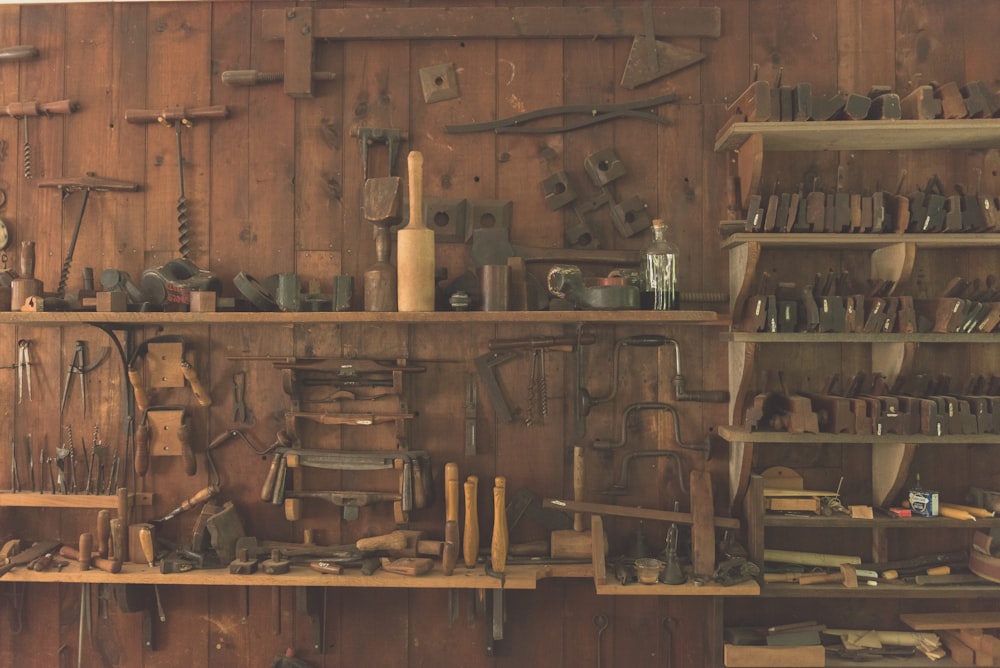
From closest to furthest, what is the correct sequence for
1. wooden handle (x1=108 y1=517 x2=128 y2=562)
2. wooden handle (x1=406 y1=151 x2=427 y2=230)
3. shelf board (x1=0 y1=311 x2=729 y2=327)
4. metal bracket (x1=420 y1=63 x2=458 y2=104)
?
shelf board (x1=0 y1=311 x2=729 y2=327) → wooden handle (x1=406 y1=151 x2=427 y2=230) → wooden handle (x1=108 y1=517 x2=128 y2=562) → metal bracket (x1=420 y1=63 x2=458 y2=104)

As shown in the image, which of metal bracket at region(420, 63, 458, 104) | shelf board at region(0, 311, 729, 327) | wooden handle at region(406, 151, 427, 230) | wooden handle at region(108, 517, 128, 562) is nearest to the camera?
shelf board at region(0, 311, 729, 327)

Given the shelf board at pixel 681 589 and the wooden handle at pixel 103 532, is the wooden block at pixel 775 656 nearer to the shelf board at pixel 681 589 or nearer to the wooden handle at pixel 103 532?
the shelf board at pixel 681 589

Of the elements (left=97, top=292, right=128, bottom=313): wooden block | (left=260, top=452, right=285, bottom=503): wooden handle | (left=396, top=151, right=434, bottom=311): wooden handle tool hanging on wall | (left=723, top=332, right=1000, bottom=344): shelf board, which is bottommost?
(left=260, top=452, right=285, bottom=503): wooden handle

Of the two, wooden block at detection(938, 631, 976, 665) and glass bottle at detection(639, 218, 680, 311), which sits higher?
glass bottle at detection(639, 218, 680, 311)

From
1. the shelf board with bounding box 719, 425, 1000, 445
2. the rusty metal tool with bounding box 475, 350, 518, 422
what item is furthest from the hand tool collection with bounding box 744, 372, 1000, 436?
the rusty metal tool with bounding box 475, 350, 518, 422

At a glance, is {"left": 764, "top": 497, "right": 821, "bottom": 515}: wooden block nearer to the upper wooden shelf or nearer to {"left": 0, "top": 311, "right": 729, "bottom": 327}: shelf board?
{"left": 0, "top": 311, "right": 729, "bottom": 327}: shelf board

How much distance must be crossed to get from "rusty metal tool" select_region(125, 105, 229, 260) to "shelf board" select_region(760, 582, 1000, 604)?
7.08ft

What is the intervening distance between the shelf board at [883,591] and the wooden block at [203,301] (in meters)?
1.86

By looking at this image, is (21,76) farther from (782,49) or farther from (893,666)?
(893,666)

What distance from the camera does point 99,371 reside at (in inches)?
96.0

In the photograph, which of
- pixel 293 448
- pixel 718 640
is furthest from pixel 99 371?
pixel 718 640

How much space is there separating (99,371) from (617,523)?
1.81 meters

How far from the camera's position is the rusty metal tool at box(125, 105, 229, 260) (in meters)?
2.39

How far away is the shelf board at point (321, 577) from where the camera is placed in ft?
7.06
